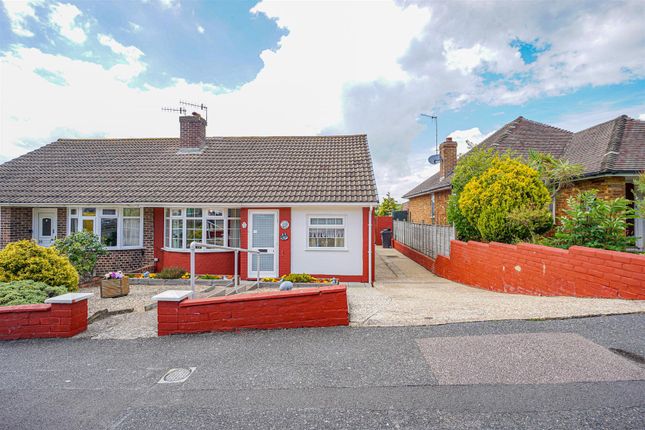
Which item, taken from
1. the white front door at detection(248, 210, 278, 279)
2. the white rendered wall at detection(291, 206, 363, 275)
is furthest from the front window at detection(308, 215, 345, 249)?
the white front door at detection(248, 210, 278, 279)

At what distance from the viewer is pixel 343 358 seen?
4160mm

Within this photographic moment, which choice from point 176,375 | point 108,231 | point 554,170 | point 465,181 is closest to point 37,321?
point 176,375

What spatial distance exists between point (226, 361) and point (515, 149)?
1602 centimetres

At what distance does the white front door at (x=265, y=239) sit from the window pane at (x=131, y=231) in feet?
15.1

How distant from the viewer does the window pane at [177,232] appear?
38.6 ft

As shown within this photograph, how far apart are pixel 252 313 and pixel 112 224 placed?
976 cm

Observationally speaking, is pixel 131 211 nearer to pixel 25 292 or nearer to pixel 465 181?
pixel 25 292

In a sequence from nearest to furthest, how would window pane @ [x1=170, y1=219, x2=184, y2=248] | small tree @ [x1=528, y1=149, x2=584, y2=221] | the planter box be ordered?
the planter box
small tree @ [x1=528, y1=149, x2=584, y2=221]
window pane @ [x1=170, y1=219, x2=184, y2=248]

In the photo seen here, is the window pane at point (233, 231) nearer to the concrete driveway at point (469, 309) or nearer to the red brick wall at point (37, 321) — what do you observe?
the concrete driveway at point (469, 309)

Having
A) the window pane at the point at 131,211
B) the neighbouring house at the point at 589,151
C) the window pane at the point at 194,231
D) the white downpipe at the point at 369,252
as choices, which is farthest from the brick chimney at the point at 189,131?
the neighbouring house at the point at 589,151

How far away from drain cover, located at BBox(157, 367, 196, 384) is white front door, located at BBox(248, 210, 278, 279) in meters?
6.96

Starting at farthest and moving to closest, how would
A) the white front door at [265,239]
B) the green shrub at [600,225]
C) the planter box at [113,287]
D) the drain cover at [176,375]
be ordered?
the white front door at [265,239] → the planter box at [113,287] → the green shrub at [600,225] → the drain cover at [176,375]

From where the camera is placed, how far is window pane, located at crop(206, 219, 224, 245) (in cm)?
1157

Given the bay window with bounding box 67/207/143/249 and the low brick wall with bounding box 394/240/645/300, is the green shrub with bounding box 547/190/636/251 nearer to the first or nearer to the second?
the low brick wall with bounding box 394/240/645/300
